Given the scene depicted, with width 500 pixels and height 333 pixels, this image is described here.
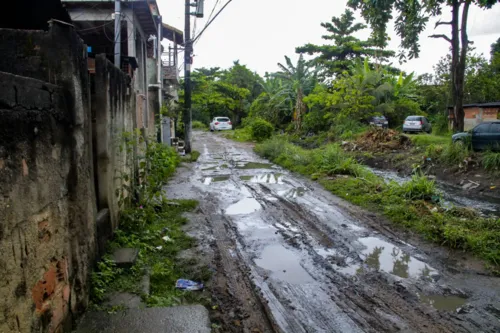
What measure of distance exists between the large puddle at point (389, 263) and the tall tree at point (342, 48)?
93.6ft

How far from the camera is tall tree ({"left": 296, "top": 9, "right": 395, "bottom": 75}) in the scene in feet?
→ 108

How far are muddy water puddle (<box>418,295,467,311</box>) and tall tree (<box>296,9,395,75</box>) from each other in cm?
3010

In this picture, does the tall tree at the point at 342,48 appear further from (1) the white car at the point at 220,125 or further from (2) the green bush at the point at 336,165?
(2) the green bush at the point at 336,165

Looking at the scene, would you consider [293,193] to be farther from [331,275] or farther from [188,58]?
[188,58]

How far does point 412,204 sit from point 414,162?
26.1 feet

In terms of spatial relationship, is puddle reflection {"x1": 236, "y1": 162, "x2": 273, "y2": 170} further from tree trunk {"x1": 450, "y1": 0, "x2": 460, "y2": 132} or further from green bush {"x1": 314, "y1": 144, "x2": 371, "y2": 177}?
tree trunk {"x1": 450, "y1": 0, "x2": 460, "y2": 132}

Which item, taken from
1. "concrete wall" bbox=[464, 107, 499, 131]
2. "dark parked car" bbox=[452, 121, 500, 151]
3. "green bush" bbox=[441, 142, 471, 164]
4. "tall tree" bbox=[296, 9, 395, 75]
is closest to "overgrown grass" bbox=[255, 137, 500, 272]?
"green bush" bbox=[441, 142, 471, 164]

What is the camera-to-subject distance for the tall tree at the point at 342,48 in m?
32.8

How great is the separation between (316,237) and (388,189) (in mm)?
3405

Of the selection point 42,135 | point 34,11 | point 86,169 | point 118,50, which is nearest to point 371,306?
point 86,169

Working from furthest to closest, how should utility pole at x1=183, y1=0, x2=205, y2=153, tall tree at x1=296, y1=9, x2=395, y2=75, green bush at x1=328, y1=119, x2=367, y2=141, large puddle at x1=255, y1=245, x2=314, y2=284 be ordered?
tall tree at x1=296, y1=9, x2=395, y2=75 → green bush at x1=328, y1=119, x2=367, y2=141 → utility pole at x1=183, y1=0, x2=205, y2=153 → large puddle at x1=255, y1=245, x2=314, y2=284

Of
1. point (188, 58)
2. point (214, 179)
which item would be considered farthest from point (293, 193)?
point (188, 58)

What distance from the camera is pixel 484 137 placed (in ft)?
45.3

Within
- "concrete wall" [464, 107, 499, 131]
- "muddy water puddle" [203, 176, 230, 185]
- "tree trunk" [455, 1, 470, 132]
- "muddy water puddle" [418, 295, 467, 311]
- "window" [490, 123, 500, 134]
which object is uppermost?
"tree trunk" [455, 1, 470, 132]
